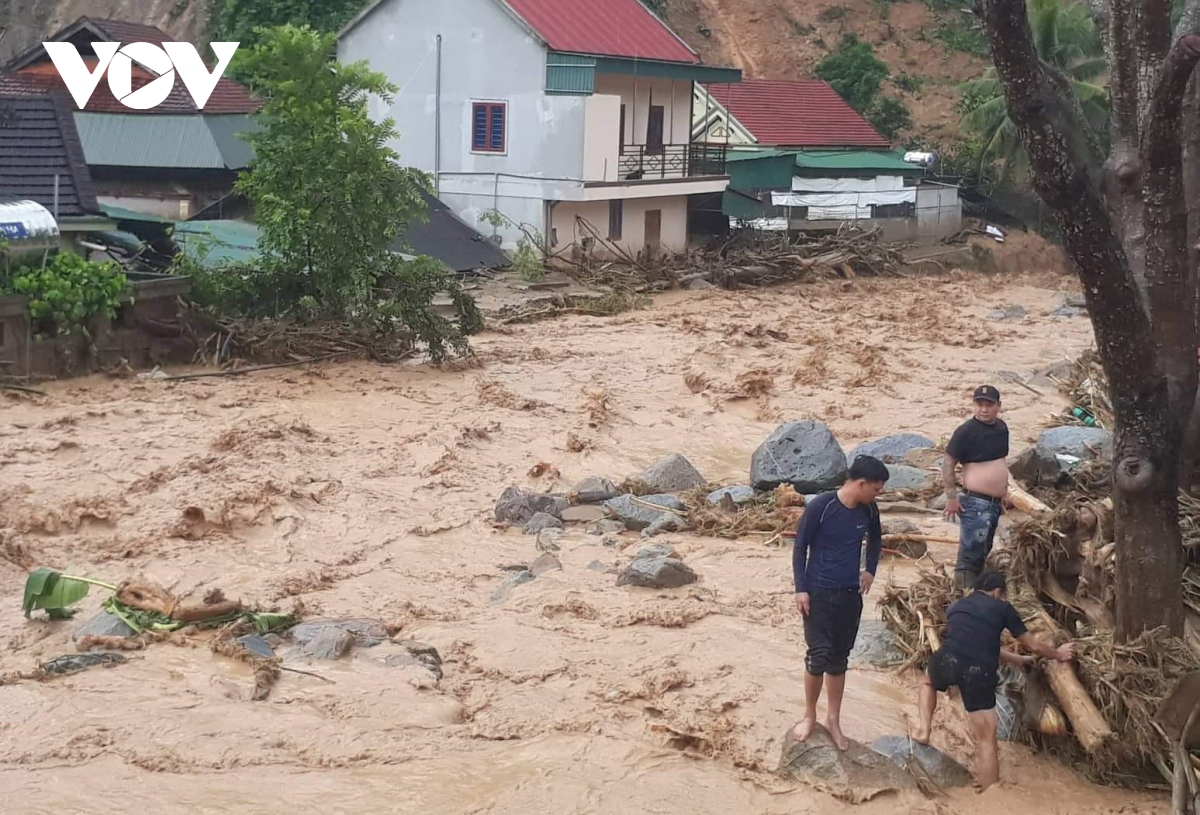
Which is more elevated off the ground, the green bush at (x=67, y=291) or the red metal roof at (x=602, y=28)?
the red metal roof at (x=602, y=28)

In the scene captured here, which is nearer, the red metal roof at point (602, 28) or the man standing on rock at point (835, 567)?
the man standing on rock at point (835, 567)

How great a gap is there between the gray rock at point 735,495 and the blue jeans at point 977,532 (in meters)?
4.23

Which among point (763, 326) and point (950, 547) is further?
point (763, 326)

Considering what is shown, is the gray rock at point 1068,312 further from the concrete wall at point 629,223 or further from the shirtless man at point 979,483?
the shirtless man at point 979,483

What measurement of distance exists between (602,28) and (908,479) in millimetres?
21593

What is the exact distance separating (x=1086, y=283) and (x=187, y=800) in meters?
5.10

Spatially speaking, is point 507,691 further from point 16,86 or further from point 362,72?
point 16,86

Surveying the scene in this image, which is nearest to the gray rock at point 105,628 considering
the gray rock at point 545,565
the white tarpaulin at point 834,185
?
the gray rock at point 545,565

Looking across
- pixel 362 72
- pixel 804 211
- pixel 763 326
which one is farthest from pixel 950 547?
pixel 804 211

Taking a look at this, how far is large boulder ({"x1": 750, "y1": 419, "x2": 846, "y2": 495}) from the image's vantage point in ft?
43.0

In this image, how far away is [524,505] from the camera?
12.9m

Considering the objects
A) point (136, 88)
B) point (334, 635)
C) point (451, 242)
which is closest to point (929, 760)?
point (334, 635)

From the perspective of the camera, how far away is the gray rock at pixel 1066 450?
1236 cm

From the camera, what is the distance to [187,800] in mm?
6809
